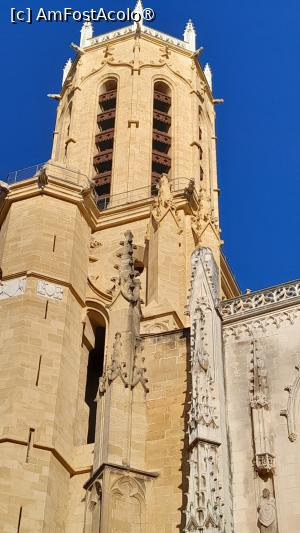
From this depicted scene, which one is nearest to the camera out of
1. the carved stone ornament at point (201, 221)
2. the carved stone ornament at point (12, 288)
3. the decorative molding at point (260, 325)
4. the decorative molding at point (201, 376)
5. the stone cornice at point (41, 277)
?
the decorative molding at point (201, 376)

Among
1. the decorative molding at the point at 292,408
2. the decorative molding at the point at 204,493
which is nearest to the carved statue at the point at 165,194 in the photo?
the decorative molding at the point at 292,408

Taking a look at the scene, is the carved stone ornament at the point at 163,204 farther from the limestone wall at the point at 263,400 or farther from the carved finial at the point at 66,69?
the carved finial at the point at 66,69

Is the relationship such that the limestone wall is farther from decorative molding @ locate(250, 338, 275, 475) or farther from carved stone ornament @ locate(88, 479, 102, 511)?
carved stone ornament @ locate(88, 479, 102, 511)

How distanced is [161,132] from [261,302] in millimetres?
17050

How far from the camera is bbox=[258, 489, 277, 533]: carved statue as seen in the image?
1639 cm

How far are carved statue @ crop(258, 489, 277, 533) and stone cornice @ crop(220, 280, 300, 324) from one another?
4.47 meters

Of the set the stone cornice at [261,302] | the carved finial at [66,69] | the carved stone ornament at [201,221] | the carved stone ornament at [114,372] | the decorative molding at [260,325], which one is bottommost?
the carved stone ornament at [114,372]

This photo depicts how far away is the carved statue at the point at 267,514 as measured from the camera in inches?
645

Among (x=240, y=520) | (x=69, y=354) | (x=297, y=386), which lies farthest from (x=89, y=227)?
(x=240, y=520)

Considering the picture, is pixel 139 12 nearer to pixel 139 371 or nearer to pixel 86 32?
pixel 86 32

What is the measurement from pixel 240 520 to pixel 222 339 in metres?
4.36

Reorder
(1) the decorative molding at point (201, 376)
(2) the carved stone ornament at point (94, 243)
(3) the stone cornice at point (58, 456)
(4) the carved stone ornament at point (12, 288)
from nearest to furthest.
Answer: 1. (1) the decorative molding at point (201, 376)
2. (3) the stone cornice at point (58, 456)
3. (4) the carved stone ornament at point (12, 288)
4. (2) the carved stone ornament at point (94, 243)

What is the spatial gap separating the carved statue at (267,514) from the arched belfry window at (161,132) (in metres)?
17.2

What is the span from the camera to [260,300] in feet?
66.7
